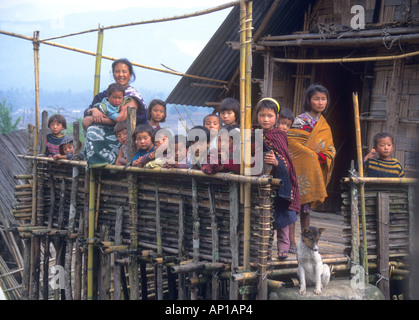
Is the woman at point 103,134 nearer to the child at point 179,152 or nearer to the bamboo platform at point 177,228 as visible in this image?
the bamboo platform at point 177,228

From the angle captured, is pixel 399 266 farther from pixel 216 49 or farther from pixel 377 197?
pixel 216 49

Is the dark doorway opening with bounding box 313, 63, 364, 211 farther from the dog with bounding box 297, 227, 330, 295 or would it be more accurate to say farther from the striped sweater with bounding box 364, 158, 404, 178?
the dog with bounding box 297, 227, 330, 295

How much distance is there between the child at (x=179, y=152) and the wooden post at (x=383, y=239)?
7.00 feet

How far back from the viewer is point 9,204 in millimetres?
12016

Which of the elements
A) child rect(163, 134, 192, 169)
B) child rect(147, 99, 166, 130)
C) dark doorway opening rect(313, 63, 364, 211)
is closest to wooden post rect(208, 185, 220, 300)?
child rect(163, 134, 192, 169)

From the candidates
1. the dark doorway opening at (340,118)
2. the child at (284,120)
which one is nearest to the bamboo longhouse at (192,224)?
the child at (284,120)

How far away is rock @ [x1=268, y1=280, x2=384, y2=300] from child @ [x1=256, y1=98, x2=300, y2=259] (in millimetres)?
378

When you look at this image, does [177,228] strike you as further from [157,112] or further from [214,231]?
[157,112]

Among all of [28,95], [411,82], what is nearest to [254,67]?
[411,82]

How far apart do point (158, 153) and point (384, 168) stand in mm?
2621

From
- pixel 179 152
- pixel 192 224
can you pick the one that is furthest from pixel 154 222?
pixel 179 152

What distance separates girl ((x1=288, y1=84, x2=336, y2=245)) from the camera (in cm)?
557

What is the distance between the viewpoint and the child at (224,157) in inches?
196

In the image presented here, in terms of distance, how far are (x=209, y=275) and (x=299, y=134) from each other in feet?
6.01
